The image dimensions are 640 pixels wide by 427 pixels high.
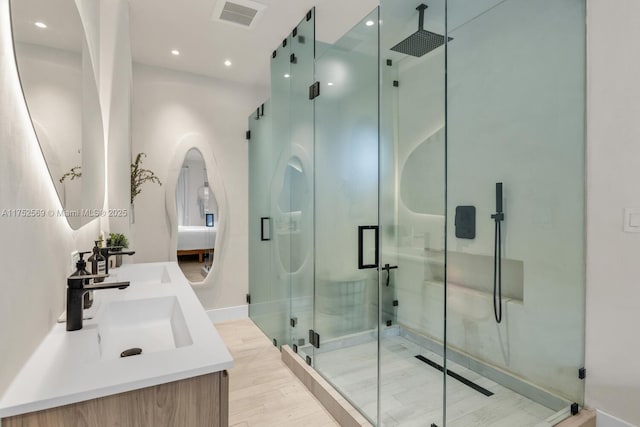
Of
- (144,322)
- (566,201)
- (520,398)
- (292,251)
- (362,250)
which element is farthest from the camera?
(292,251)

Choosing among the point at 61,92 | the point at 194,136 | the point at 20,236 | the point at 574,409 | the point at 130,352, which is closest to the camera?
the point at 20,236

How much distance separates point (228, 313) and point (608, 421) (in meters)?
3.35

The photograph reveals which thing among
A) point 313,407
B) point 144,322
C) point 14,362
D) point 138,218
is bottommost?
point 313,407

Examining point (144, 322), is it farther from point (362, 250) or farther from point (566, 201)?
point (566, 201)

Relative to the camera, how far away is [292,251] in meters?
2.94

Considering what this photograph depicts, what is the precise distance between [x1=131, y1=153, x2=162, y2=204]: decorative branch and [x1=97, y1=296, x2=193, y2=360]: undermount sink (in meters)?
1.89

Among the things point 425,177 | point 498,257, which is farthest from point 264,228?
point 498,257

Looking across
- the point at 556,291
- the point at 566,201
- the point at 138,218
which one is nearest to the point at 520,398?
the point at 556,291

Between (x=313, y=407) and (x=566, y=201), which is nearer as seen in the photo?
(x=566, y=201)

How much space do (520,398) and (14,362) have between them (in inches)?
103

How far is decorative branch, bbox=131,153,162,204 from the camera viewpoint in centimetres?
307

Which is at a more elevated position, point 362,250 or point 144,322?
point 362,250

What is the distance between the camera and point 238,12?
2.49 m

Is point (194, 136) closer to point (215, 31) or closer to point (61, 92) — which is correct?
point (215, 31)
